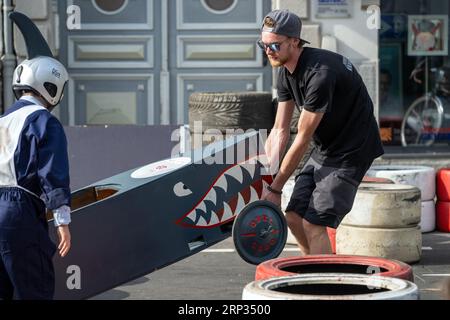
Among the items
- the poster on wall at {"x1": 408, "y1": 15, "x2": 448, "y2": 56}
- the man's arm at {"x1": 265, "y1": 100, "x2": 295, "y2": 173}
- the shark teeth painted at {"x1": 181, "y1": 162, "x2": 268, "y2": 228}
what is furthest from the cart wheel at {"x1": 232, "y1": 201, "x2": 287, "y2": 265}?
the poster on wall at {"x1": 408, "y1": 15, "x2": 448, "y2": 56}

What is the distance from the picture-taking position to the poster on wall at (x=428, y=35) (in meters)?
11.5

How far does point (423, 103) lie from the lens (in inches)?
454

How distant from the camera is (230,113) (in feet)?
31.2

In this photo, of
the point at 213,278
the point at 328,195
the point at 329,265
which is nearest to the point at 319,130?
the point at 328,195

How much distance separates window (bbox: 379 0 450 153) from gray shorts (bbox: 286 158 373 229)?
5.59 metres

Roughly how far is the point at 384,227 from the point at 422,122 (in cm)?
394

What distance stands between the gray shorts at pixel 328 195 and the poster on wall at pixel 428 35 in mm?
5812

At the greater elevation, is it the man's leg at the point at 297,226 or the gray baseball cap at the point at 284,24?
the gray baseball cap at the point at 284,24

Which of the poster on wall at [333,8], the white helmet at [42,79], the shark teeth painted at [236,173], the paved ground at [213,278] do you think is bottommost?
the paved ground at [213,278]

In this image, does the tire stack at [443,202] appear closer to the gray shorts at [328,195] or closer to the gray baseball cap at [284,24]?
the gray shorts at [328,195]

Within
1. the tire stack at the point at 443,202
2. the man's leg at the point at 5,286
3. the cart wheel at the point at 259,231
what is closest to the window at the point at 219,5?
the tire stack at the point at 443,202

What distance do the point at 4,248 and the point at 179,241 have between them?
1.76 meters

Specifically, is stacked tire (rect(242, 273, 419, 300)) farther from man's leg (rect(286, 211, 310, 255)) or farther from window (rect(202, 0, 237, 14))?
window (rect(202, 0, 237, 14))

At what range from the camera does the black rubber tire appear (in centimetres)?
949
